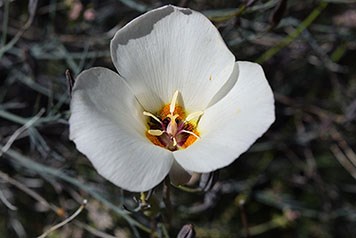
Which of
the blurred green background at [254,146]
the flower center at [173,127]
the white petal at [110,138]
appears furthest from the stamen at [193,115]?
the blurred green background at [254,146]

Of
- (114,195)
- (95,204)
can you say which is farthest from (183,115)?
(95,204)

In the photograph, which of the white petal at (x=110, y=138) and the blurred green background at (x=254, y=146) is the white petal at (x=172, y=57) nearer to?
the white petal at (x=110, y=138)

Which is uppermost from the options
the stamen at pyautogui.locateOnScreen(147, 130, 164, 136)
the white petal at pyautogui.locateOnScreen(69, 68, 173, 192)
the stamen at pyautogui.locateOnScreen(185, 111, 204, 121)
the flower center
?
the white petal at pyautogui.locateOnScreen(69, 68, 173, 192)

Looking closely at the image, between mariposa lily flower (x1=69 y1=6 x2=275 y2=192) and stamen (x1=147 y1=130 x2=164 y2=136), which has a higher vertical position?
mariposa lily flower (x1=69 y1=6 x2=275 y2=192)

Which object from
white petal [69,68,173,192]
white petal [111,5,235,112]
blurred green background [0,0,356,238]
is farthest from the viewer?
blurred green background [0,0,356,238]

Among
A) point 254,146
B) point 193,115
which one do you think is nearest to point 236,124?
point 193,115

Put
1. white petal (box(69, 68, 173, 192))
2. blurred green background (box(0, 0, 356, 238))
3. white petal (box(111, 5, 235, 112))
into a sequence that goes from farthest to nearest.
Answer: blurred green background (box(0, 0, 356, 238)), white petal (box(111, 5, 235, 112)), white petal (box(69, 68, 173, 192))

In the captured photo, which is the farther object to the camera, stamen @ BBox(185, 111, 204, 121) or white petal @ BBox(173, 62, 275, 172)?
stamen @ BBox(185, 111, 204, 121)

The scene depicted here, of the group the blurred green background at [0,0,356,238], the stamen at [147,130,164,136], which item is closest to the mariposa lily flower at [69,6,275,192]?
the stamen at [147,130,164,136]

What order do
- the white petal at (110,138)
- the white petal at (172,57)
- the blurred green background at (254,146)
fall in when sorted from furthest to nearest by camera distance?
the blurred green background at (254,146) → the white petal at (172,57) → the white petal at (110,138)

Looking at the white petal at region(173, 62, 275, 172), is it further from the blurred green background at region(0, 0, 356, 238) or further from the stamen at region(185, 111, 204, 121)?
the blurred green background at region(0, 0, 356, 238)
